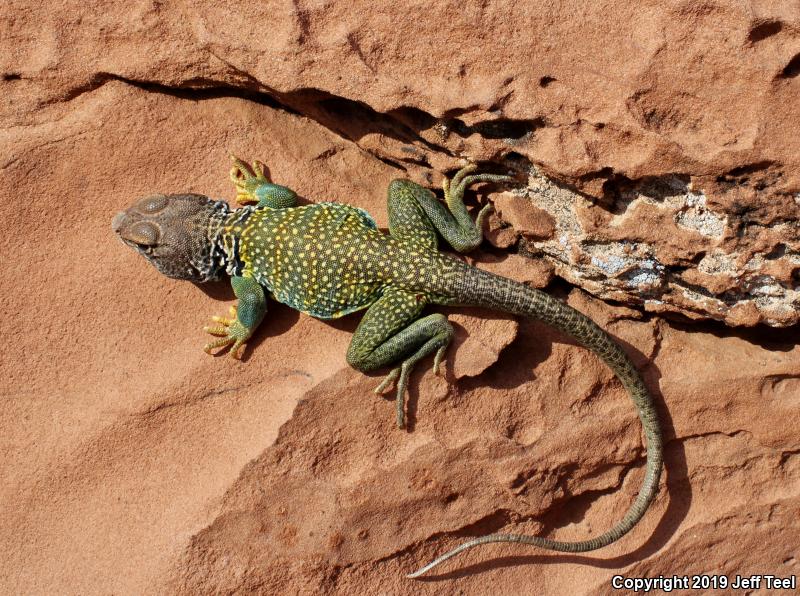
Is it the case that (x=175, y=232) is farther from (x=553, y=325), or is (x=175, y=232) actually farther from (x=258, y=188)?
(x=553, y=325)

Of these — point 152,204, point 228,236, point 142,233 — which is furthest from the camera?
point 228,236

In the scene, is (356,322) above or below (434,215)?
below

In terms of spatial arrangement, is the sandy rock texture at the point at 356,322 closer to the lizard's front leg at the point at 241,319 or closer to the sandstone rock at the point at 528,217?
the sandstone rock at the point at 528,217

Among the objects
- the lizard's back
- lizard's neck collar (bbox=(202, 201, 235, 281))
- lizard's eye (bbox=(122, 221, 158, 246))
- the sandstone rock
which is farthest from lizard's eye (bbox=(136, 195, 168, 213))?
the sandstone rock

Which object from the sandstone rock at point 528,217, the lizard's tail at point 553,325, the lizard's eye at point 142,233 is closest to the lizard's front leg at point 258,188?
the lizard's eye at point 142,233

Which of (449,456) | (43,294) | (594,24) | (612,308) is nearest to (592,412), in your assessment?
(612,308)

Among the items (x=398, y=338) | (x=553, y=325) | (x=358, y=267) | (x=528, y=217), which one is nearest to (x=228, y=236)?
(x=358, y=267)

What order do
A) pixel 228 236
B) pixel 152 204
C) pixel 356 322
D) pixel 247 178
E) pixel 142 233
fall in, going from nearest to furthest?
1. pixel 142 233
2. pixel 152 204
3. pixel 228 236
4. pixel 247 178
5. pixel 356 322
